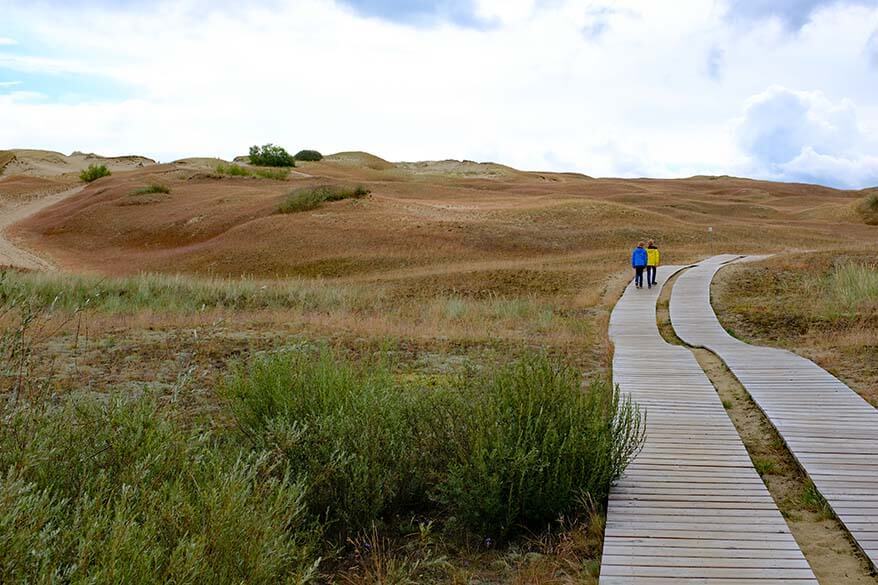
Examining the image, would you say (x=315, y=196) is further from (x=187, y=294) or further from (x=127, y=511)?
(x=127, y=511)

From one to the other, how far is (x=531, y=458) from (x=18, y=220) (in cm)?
4914

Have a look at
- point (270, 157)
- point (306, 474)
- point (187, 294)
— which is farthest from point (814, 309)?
point (270, 157)

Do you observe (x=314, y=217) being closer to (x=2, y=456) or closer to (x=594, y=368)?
(x=594, y=368)

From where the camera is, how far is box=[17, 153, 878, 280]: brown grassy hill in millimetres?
29375

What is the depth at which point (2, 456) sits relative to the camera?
393 cm

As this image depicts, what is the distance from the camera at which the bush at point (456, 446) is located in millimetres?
4977

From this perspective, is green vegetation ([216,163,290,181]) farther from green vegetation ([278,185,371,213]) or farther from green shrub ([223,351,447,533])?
green shrub ([223,351,447,533])

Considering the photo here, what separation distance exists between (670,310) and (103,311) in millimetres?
12019

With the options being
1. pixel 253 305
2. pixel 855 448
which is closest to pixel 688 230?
pixel 253 305

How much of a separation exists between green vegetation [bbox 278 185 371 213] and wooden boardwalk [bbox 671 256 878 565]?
28.4 metres

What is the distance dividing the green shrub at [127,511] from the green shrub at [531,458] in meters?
1.11

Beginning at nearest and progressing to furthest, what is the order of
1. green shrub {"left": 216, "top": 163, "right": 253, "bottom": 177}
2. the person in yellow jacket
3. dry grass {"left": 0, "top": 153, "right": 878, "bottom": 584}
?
1. dry grass {"left": 0, "top": 153, "right": 878, "bottom": 584}
2. the person in yellow jacket
3. green shrub {"left": 216, "top": 163, "right": 253, "bottom": 177}

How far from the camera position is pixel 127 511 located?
3119 mm

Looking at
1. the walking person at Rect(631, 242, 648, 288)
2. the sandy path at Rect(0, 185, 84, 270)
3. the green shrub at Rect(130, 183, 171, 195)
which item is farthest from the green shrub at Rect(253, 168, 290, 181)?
the walking person at Rect(631, 242, 648, 288)
